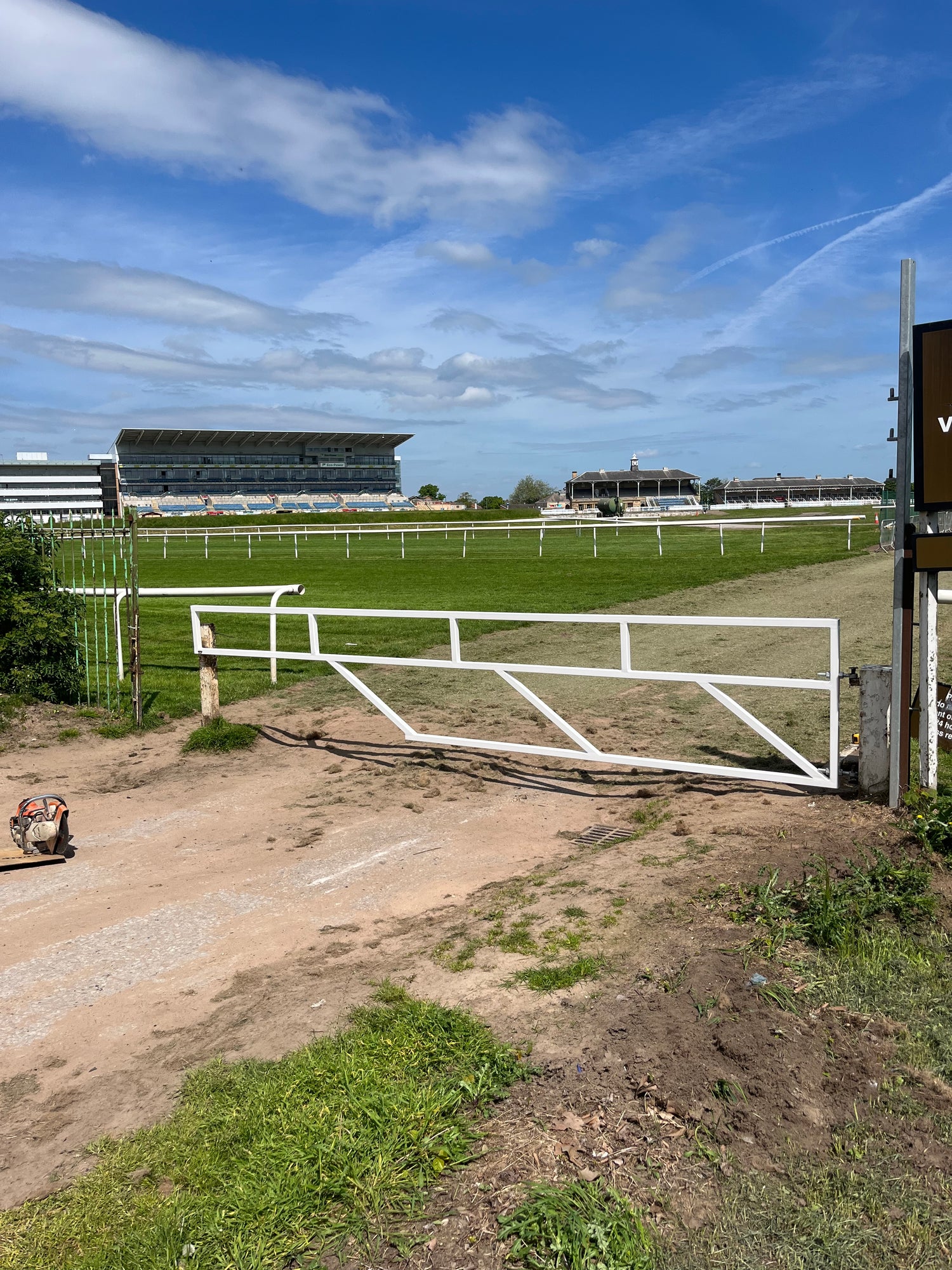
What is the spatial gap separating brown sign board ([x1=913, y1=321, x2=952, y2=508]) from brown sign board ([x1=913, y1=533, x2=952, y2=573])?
15 centimetres

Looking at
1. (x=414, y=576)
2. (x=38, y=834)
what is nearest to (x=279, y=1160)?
(x=38, y=834)

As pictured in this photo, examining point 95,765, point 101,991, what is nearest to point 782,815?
point 101,991

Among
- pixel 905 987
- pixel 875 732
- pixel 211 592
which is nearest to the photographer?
pixel 905 987

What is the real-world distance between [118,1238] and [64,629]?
27.6 feet

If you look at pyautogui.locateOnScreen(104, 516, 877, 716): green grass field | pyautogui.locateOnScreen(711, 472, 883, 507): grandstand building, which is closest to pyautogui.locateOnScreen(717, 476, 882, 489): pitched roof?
pyautogui.locateOnScreen(711, 472, 883, 507): grandstand building

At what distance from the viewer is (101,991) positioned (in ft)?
13.6

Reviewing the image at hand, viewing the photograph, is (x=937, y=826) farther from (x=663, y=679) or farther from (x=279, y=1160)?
(x=279, y=1160)

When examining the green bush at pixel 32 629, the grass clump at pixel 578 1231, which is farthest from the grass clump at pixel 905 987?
the green bush at pixel 32 629

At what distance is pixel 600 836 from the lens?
19.1ft

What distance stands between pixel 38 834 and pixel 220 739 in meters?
2.95

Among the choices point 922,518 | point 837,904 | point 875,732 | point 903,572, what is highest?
point 922,518

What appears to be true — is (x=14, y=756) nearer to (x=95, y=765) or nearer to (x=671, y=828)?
(x=95, y=765)

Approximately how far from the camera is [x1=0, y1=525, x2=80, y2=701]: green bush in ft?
31.8

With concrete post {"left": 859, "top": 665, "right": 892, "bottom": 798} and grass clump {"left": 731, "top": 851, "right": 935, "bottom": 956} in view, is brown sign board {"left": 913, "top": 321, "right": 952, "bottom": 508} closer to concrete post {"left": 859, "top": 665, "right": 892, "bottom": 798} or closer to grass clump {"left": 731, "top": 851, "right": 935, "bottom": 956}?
concrete post {"left": 859, "top": 665, "right": 892, "bottom": 798}
